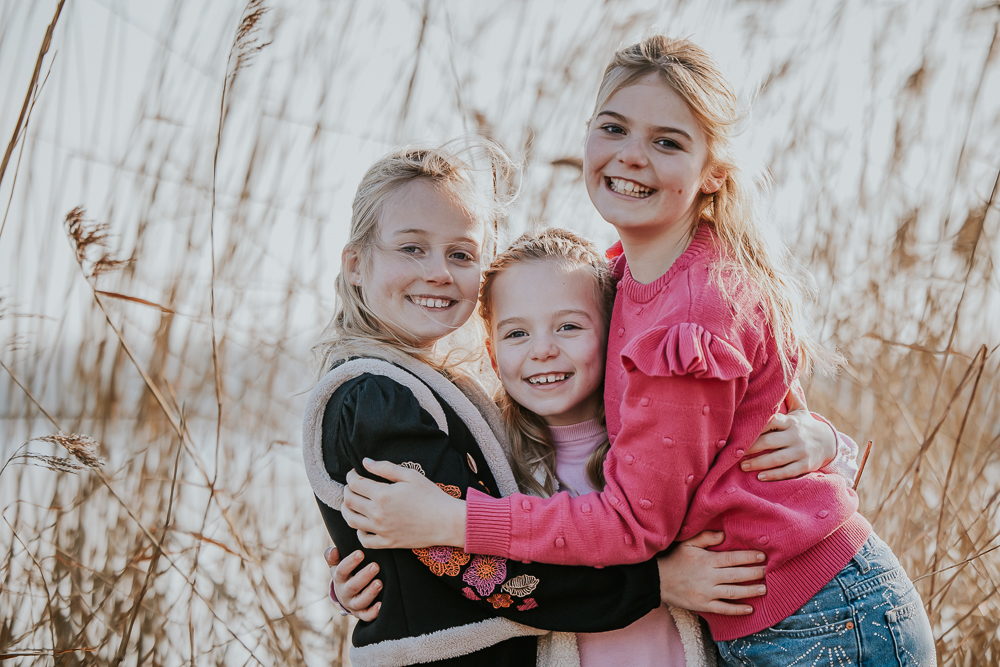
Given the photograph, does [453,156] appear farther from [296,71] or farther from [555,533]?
[555,533]

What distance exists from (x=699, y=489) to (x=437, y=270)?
0.68 m

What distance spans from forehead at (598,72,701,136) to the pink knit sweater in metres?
0.30

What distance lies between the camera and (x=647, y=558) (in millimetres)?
1299

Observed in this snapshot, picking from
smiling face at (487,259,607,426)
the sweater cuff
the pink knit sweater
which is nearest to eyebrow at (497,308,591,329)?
smiling face at (487,259,607,426)

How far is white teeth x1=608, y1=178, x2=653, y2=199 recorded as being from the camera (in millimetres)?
→ 1460

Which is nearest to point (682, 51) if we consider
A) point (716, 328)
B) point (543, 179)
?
point (716, 328)

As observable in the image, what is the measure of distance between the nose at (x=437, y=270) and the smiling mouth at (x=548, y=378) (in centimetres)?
27

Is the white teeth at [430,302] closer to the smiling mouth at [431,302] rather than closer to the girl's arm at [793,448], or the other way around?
the smiling mouth at [431,302]

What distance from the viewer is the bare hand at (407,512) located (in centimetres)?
127

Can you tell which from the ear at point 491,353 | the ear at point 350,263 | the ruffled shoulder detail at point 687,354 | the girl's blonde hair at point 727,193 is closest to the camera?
the ruffled shoulder detail at point 687,354

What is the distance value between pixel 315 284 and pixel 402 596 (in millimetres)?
1135

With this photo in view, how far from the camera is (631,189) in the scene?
147cm

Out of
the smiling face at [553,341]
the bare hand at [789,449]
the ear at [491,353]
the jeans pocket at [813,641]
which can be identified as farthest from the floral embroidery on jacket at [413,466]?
the jeans pocket at [813,641]

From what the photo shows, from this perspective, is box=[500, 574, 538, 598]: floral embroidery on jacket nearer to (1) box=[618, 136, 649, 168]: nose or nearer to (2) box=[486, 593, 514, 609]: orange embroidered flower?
(2) box=[486, 593, 514, 609]: orange embroidered flower
